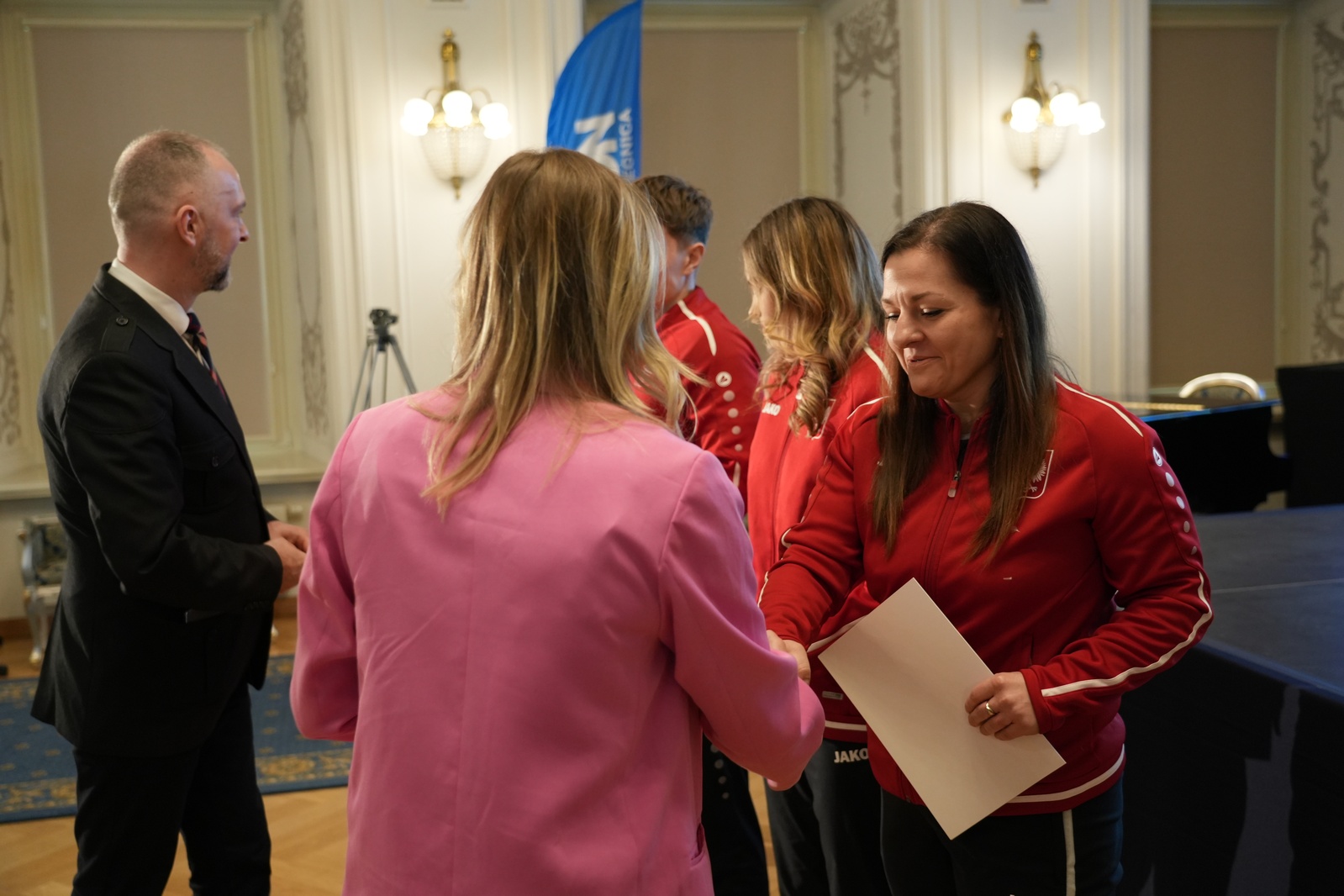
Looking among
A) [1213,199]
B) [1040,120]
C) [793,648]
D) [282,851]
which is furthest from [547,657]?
[1213,199]

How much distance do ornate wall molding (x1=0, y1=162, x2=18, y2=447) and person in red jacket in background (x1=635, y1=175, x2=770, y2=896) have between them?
4.46m

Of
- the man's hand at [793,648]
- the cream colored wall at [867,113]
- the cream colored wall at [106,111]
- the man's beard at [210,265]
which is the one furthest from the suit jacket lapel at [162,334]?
the cream colored wall at [106,111]

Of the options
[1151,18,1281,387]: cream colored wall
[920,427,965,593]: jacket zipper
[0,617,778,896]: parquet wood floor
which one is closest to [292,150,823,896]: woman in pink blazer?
[920,427,965,593]: jacket zipper

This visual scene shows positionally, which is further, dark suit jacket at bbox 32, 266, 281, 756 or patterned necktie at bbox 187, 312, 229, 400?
patterned necktie at bbox 187, 312, 229, 400

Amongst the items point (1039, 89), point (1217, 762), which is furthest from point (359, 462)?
point (1039, 89)

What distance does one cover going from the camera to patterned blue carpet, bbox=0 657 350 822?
3605 millimetres

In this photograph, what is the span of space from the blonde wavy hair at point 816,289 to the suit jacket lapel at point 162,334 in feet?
3.14

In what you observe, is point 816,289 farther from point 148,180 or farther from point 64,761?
point 64,761

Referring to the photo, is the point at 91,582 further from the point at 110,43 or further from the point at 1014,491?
the point at 110,43

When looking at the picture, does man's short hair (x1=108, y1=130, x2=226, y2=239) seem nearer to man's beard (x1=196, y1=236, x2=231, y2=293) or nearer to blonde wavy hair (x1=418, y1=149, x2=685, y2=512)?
man's beard (x1=196, y1=236, x2=231, y2=293)

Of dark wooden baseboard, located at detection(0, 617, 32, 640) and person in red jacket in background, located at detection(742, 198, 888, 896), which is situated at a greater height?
person in red jacket in background, located at detection(742, 198, 888, 896)

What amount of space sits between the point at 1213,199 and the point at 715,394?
5.18 m

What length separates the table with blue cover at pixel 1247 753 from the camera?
157cm

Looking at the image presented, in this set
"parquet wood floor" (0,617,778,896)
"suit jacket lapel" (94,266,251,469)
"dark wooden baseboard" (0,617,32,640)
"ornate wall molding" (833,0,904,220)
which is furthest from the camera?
"ornate wall molding" (833,0,904,220)
